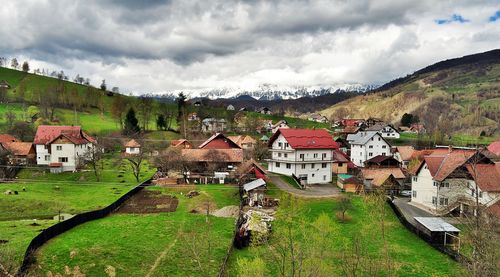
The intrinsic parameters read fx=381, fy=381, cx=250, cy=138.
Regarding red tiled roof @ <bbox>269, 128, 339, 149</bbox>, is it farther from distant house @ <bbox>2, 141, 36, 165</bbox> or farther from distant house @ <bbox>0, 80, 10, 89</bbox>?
distant house @ <bbox>0, 80, 10, 89</bbox>

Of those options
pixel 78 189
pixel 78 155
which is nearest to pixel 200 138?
pixel 78 155

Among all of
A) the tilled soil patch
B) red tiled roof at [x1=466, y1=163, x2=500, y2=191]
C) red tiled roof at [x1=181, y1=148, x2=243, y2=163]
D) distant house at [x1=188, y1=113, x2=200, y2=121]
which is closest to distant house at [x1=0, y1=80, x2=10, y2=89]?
distant house at [x1=188, y1=113, x2=200, y2=121]

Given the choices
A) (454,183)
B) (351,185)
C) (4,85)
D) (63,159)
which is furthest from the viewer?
(4,85)

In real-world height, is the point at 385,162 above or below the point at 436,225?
above

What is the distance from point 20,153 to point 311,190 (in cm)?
5142

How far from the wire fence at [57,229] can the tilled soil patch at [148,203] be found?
2.99 ft

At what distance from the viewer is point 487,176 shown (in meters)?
43.1

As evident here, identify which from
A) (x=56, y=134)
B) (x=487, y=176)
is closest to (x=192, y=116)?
(x=56, y=134)

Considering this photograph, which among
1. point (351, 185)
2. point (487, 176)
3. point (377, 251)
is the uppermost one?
point (487, 176)

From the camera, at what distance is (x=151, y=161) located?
75812 mm

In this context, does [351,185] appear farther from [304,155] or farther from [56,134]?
[56,134]

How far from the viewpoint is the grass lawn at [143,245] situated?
90.1 feet

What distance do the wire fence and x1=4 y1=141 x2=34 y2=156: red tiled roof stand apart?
31.6 metres

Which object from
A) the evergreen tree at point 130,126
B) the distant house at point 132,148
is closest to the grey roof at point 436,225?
the distant house at point 132,148
